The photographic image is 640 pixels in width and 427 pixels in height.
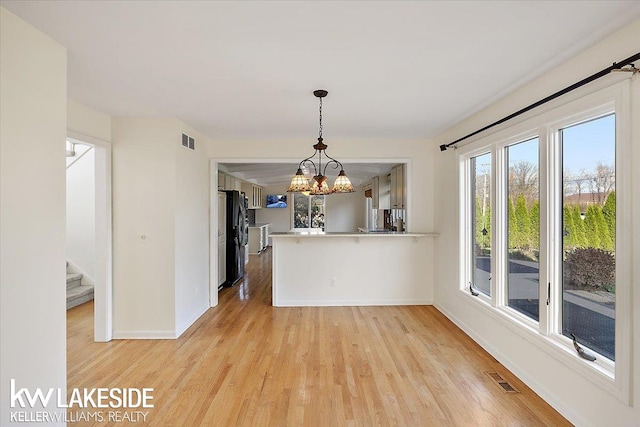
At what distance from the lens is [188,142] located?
3.84 m

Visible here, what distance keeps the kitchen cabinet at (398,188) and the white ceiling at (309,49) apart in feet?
6.02

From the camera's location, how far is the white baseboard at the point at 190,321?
358 centimetres

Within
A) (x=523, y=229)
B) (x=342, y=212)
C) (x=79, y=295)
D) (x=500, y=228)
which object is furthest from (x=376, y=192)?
(x=79, y=295)

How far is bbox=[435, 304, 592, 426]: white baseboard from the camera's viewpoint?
205 cm

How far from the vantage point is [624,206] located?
5.66ft

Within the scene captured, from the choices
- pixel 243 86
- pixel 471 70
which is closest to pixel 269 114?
pixel 243 86

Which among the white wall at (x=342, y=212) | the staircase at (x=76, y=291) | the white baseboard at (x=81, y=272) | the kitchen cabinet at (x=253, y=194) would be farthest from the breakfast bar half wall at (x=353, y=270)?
the white wall at (x=342, y=212)

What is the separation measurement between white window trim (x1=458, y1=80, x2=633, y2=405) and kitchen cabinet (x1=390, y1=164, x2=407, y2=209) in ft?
3.93

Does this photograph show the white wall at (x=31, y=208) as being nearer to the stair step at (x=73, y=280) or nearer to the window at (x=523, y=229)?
the window at (x=523, y=229)

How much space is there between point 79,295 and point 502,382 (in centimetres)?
574

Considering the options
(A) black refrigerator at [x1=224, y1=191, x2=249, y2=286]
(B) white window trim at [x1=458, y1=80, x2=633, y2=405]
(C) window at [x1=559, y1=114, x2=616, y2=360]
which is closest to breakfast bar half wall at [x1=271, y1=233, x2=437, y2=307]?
(B) white window trim at [x1=458, y1=80, x2=633, y2=405]

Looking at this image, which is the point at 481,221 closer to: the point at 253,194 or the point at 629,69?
Answer: the point at 629,69

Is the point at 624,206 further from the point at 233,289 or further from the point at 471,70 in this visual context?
the point at 233,289

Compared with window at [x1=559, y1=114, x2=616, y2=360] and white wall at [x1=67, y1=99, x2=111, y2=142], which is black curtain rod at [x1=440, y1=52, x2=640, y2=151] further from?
white wall at [x1=67, y1=99, x2=111, y2=142]
